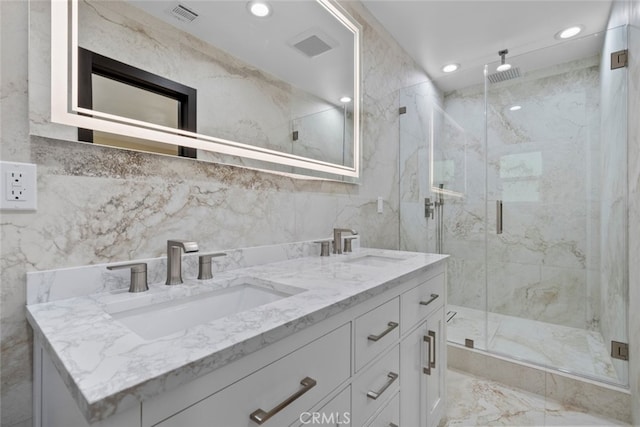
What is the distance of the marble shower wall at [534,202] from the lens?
Result: 248cm

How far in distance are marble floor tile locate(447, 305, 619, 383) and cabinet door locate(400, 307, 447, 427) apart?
911 millimetres

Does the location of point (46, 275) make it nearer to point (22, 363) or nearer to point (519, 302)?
point (22, 363)

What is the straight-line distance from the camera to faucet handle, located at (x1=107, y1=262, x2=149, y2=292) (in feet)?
2.68

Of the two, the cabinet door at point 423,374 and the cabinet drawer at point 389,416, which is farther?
the cabinet door at point 423,374

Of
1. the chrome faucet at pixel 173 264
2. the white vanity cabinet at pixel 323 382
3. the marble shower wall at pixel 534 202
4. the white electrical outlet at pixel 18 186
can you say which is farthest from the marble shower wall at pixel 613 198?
the white electrical outlet at pixel 18 186

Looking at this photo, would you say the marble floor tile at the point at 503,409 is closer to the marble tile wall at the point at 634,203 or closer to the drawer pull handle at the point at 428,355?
the marble tile wall at the point at 634,203

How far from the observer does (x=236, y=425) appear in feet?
1.73

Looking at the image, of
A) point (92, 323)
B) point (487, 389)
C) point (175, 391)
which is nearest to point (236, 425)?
point (175, 391)

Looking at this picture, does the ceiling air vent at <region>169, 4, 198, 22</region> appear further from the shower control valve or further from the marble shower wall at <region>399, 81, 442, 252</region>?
the shower control valve

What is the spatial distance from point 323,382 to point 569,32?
3063 mm

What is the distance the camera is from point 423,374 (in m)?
1.30

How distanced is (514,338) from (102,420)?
278 centimetres

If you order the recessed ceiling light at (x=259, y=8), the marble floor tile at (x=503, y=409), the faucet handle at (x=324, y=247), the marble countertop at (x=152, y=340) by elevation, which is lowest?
the marble floor tile at (x=503, y=409)

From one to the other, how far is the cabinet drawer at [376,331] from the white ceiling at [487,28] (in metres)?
1.99
